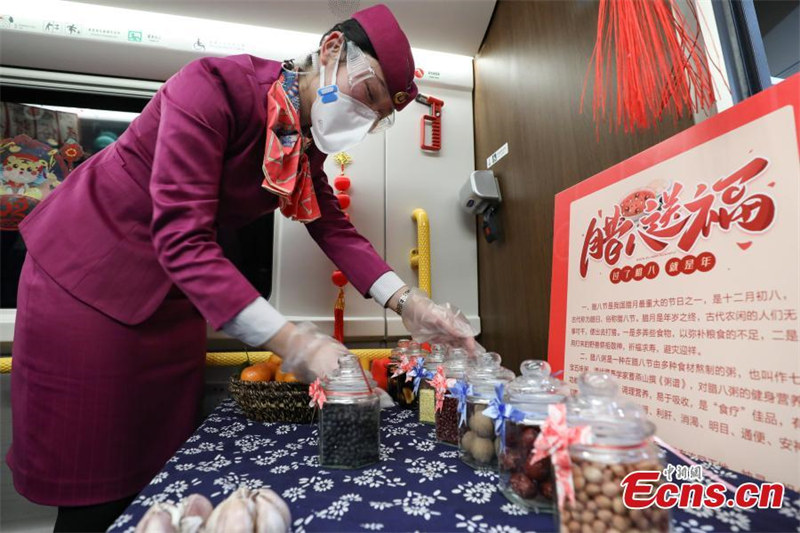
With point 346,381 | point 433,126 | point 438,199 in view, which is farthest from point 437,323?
point 433,126

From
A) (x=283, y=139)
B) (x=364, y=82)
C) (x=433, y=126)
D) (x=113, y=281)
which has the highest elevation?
(x=433, y=126)

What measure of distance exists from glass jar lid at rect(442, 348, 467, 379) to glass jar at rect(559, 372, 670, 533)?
1.18 feet

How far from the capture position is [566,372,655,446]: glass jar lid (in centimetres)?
43

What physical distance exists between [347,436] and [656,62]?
3.01 ft

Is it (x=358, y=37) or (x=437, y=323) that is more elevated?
(x=358, y=37)

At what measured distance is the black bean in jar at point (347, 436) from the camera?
0.68m

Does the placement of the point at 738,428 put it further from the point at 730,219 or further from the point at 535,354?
the point at 535,354

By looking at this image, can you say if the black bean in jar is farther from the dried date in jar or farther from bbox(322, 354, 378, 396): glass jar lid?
the dried date in jar

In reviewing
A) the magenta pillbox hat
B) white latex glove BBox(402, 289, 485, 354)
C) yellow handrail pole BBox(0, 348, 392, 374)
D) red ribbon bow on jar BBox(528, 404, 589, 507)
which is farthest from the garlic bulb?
yellow handrail pole BBox(0, 348, 392, 374)

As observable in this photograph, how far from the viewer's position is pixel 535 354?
4.00 ft

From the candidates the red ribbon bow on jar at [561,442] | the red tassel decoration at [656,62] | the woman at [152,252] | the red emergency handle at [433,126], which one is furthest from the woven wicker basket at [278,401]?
the red emergency handle at [433,126]

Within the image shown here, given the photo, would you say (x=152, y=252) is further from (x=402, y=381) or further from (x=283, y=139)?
(x=402, y=381)

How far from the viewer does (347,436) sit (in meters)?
0.69

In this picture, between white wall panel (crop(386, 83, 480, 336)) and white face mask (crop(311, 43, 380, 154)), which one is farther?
white wall panel (crop(386, 83, 480, 336))
